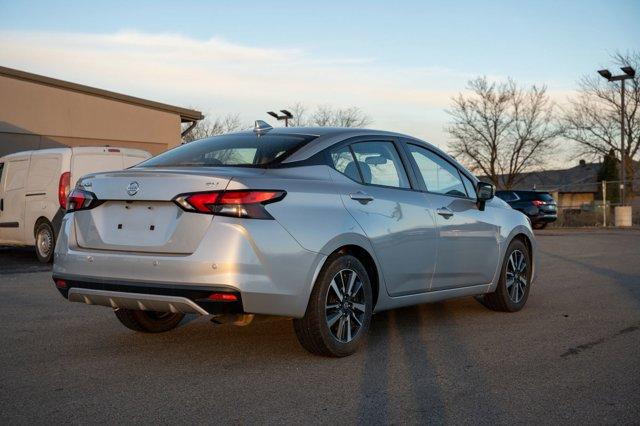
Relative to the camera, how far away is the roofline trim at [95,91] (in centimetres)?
2223

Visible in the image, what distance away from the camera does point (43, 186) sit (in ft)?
44.7

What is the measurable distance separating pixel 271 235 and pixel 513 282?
341 cm

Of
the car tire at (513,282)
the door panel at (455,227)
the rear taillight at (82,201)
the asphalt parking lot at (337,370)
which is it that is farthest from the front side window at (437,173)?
the rear taillight at (82,201)

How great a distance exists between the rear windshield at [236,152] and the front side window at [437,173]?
122cm

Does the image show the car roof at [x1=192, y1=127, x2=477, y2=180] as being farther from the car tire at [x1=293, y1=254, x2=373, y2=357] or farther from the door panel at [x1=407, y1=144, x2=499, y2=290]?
the car tire at [x1=293, y1=254, x2=373, y2=357]

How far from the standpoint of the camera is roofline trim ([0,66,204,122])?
72.9 feet

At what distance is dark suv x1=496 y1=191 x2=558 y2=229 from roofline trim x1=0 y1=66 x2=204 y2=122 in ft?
36.6

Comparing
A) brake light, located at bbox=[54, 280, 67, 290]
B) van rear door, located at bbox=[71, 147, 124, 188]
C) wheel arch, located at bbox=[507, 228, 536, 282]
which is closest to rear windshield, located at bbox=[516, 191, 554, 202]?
van rear door, located at bbox=[71, 147, 124, 188]

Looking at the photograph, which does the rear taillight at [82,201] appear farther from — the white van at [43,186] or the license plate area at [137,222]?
the white van at [43,186]

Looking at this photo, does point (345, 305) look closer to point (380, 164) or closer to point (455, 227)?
point (380, 164)

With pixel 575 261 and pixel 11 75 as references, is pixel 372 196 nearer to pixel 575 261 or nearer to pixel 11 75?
pixel 575 261

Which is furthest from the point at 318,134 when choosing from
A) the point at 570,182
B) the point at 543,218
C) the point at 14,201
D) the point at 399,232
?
the point at 570,182

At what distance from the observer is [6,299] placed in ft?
28.3

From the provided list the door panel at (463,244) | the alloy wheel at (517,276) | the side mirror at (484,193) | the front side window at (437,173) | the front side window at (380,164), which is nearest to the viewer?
the front side window at (380,164)
